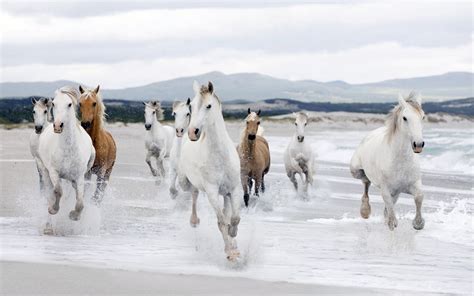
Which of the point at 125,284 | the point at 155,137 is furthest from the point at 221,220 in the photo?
the point at 155,137

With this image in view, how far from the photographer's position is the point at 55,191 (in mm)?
11164

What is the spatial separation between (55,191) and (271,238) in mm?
2937

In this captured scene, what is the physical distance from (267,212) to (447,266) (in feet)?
17.3

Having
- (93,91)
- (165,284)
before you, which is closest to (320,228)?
(93,91)

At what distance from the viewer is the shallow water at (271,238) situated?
8.77m

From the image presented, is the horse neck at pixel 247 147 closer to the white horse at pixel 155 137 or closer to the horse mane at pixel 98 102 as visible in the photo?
the horse mane at pixel 98 102

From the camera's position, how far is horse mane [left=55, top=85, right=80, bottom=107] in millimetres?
11039

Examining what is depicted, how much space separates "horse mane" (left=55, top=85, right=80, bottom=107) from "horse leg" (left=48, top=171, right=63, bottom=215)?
0.99 m

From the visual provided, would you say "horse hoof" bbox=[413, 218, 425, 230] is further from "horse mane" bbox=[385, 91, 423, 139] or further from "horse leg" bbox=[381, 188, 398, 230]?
"horse mane" bbox=[385, 91, 423, 139]

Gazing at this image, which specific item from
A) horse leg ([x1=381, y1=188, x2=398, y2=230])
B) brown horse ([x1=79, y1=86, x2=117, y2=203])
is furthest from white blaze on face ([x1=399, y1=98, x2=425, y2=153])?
brown horse ([x1=79, y1=86, x2=117, y2=203])

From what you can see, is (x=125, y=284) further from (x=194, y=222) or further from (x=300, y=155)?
(x=300, y=155)

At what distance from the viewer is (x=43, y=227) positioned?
11.4m

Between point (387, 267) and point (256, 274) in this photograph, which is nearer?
point (256, 274)

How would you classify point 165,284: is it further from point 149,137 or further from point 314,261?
point 149,137
